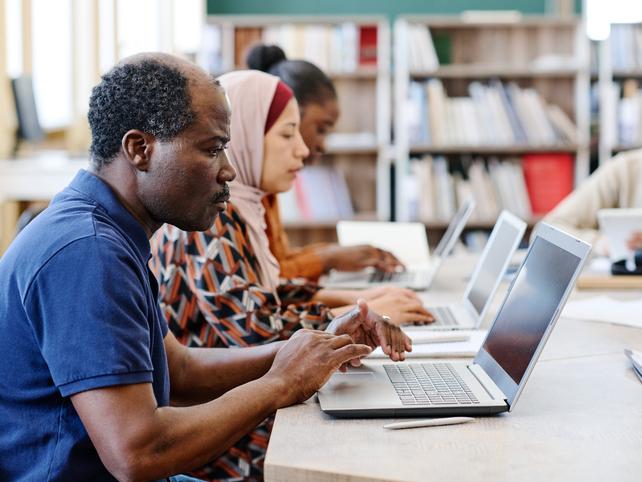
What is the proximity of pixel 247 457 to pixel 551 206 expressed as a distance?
3471mm

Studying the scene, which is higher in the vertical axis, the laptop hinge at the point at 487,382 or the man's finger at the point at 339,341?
the man's finger at the point at 339,341

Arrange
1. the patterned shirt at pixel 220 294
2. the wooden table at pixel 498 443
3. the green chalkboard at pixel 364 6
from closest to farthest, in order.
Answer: the wooden table at pixel 498 443
the patterned shirt at pixel 220 294
the green chalkboard at pixel 364 6

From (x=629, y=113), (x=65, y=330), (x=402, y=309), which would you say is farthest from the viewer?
(x=629, y=113)

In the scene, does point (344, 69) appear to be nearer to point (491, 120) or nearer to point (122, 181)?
point (491, 120)

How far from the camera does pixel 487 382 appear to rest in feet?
4.42

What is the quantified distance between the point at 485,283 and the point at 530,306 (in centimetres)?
67

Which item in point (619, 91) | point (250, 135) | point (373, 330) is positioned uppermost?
point (250, 135)

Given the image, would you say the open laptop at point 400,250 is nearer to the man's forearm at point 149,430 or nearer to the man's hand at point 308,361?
the man's hand at point 308,361

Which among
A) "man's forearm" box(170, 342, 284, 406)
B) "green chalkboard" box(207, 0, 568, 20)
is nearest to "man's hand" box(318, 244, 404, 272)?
"man's forearm" box(170, 342, 284, 406)

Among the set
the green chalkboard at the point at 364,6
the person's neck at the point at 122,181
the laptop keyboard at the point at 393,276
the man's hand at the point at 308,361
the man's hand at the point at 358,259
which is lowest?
the laptop keyboard at the point at 393,276

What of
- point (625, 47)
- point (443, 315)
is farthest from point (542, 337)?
point (625, 47)

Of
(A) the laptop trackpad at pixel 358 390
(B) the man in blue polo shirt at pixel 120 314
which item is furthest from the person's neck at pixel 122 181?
(A) the laptop trackpad at pixel 358 390

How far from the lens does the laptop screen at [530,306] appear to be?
1264 mm

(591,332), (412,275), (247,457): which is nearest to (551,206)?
(412,275)
